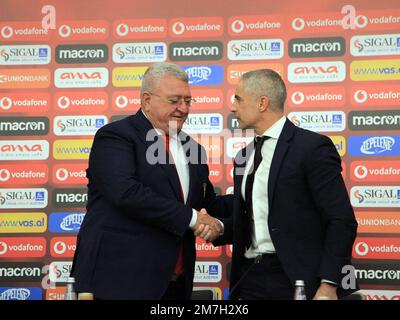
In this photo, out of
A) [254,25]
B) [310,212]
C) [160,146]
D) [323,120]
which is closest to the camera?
[310,212]

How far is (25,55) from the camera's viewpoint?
504 cm

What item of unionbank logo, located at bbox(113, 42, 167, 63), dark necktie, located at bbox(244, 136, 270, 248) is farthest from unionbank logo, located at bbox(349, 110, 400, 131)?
dark necktie, located at bbox(244, 136, 270, 248)

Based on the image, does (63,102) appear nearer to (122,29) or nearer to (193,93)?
(122,29)

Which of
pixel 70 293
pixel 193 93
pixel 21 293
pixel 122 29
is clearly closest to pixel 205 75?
pixel 193 93

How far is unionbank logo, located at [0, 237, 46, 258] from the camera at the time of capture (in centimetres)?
495

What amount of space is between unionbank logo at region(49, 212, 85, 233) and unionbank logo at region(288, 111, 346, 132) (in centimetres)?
181

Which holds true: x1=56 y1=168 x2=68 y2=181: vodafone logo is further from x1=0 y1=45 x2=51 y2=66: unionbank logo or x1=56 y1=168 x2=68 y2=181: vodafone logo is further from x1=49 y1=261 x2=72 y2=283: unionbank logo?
x1=0 y1=45 x2=51 y2=66: unionbank logo

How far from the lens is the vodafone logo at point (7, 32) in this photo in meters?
5.04

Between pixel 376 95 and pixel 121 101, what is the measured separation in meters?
1.93

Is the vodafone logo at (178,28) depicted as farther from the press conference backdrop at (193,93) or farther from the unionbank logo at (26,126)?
the unionbank logo at (26,126)

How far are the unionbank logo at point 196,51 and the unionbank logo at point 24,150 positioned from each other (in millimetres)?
1223

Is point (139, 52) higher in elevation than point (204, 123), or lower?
higher
